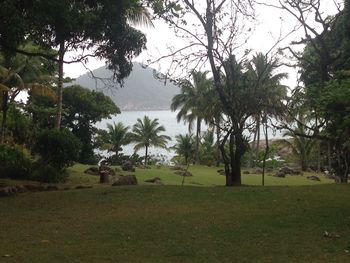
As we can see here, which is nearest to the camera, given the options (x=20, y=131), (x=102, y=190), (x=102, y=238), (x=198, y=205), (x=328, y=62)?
(x=102, y=238)

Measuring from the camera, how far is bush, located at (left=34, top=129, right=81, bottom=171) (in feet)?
50.2

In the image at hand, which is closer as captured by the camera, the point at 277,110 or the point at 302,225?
the point at 302,225

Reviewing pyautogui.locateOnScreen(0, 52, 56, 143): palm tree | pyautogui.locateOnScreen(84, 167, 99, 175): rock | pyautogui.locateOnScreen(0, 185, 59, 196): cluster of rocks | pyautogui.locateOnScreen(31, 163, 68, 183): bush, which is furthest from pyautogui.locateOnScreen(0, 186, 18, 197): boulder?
pyautogui.locateOnScreen(0, 52, 56, 143): palm tree

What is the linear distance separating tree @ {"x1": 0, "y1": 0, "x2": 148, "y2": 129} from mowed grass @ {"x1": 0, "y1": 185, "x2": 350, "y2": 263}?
3688mm

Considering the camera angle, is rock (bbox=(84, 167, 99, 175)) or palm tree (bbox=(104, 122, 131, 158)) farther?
palm tree (bbox=(104, 122, 131, 158))

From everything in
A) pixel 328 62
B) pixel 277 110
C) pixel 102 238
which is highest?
pixel 328 62

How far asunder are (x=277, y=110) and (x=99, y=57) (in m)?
7.48

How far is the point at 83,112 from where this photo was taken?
30.4 meters

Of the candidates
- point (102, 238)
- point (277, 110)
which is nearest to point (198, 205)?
point (102, 238)

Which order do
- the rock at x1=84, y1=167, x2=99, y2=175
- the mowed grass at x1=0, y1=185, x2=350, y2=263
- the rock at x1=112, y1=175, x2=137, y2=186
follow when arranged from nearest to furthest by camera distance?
the mowed grass at x1=0, y1=185, x2=350, y2=263 → the rock at x1=112, y1=175, x2=137, y2=186 → the rock at x1=84, y1=167, x2=99, y2=175

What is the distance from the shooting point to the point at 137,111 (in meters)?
130

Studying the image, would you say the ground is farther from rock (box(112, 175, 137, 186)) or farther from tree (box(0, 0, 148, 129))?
tree (box(0, 0, 148, 129))

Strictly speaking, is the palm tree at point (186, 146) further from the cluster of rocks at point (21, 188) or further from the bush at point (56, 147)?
the cluster of rocks at point (21, 188)

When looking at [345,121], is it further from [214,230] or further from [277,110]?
[277,110]
